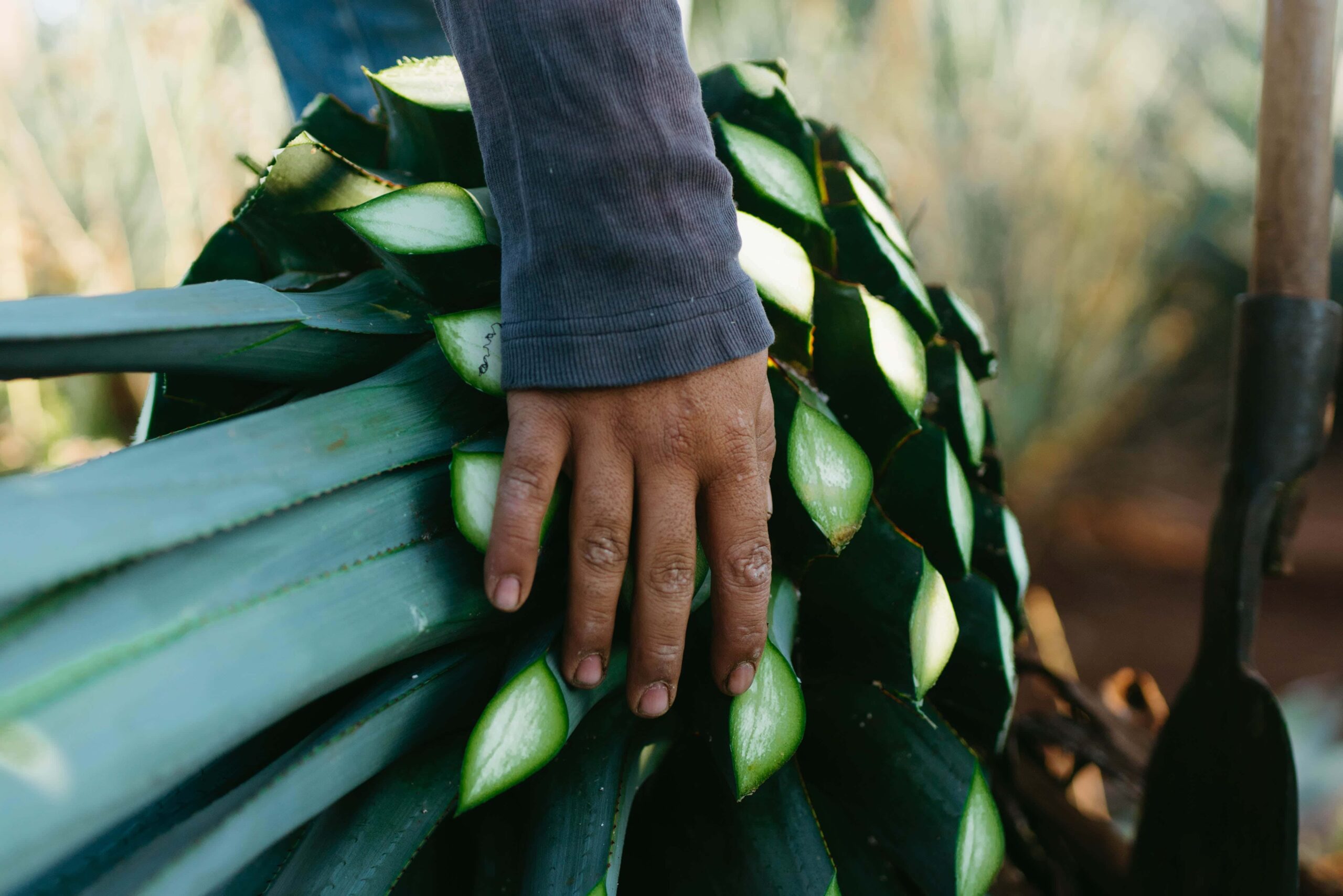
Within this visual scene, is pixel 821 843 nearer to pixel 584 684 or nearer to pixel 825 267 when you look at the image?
pixel 584 684

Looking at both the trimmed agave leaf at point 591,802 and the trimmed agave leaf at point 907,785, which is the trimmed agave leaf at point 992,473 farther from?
the trimmed agave leaf at point 591,802

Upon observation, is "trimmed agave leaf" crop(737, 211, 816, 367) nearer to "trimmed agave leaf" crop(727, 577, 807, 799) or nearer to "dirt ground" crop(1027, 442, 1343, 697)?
"trimmed agave leaf" crop(727, 577, 807, 799)

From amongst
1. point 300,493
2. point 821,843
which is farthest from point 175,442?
point 821,843

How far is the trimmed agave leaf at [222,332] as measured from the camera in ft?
0.97

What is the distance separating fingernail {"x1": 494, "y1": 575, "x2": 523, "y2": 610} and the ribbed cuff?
80 millimetres

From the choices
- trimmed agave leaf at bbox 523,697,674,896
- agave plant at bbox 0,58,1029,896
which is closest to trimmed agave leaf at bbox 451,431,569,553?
agave plant at bbox 0,58,1029,896

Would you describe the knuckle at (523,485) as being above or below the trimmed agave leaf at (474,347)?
below

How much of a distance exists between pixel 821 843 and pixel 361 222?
1.14ft

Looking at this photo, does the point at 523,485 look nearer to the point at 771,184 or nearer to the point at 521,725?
the point at 521,725

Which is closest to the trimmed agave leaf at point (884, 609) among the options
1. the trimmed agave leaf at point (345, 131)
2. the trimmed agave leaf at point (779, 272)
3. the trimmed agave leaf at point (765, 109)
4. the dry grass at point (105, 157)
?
the trimmed agave leaf at point (779, 272)

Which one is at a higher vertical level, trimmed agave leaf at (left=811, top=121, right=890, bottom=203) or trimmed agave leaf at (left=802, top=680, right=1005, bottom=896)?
trimmed agave leaf at (left=811, top=121, right=890, bottom=203)

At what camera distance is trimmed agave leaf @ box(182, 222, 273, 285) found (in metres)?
0.49

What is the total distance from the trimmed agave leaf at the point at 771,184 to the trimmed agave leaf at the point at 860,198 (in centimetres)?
5

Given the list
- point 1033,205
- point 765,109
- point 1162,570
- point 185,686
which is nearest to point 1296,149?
point 765,109
